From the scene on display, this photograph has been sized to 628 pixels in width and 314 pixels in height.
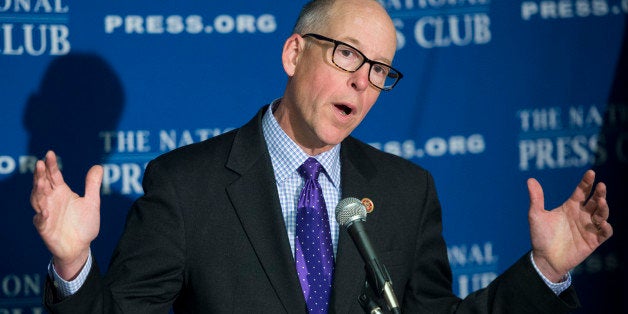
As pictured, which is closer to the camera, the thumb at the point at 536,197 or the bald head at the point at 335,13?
the thumb at the point at 536,197

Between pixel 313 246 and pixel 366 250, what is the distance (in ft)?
1.90

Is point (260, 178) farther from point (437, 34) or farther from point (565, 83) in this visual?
point (565, 83)

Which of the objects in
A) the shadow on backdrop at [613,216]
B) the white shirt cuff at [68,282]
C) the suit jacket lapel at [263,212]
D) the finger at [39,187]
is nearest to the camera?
the finger at [39,187]

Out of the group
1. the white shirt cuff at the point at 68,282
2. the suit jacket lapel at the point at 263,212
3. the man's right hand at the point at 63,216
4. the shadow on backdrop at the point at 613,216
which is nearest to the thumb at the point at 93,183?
the man's right hand at the point at 63,216

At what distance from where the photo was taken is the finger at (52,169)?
5.89 feet

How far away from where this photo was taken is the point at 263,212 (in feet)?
7.45

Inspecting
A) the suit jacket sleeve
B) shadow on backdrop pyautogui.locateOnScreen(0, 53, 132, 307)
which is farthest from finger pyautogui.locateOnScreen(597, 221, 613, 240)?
shadow on backdrop pyautogui.locateOnScreen(0, 53, 132, 307)

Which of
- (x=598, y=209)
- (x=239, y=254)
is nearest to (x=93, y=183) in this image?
(x=239, y=254)

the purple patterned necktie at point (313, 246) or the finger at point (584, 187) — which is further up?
the finger at point (584, 187)

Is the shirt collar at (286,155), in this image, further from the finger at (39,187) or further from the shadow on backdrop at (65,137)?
the shadow on backdrop at (65,137)

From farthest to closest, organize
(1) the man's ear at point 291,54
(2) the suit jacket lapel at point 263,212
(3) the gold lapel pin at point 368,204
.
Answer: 1. (1) the man's ear at point 291,54
2. (3) the gold lapel pin at point 368,204
3. (2) the suit jacket lapel at point 263,212

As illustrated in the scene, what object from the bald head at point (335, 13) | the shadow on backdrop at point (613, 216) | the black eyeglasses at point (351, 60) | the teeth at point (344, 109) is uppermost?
the bald head at point (335, 13)

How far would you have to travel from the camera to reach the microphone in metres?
1.66

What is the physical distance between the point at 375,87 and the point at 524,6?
132 centimetres
